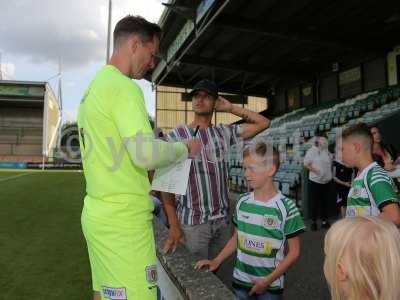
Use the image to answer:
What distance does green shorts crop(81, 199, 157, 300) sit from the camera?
168cm

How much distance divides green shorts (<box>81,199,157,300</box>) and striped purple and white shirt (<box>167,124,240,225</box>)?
102 cm

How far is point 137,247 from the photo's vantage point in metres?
1.70

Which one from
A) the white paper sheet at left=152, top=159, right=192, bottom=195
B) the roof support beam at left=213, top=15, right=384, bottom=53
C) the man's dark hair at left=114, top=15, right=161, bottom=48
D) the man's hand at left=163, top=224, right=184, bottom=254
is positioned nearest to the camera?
the man's dark hair at left=114, top=15, right=161, bottom=48

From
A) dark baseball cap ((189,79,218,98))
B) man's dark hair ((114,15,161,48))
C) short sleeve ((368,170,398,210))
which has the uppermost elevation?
man's dark hair ((114,15,161,48))

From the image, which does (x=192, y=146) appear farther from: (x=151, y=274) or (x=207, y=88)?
(x=207, y=88)

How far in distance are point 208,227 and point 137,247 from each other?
3.64ft

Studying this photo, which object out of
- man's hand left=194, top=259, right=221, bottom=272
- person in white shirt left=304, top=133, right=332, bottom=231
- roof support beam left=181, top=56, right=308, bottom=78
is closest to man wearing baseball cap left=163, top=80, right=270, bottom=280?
man's hand left=194, top=259, right=221, bottom=272

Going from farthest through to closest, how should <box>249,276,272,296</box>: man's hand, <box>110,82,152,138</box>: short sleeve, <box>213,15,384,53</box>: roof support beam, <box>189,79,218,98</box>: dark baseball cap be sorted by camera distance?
1. <box>213,15,384,53</box>: roof support beam
2. <box>189,79,218,98</box>: dark baseball cap
3. <box>249,276,272,296</box>: man's hand
4. <box>110,82,152,138</box>: short sleeve

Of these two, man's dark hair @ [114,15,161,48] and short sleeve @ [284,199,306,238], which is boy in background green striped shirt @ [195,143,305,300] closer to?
short sleeve @ [284,199,306,238]

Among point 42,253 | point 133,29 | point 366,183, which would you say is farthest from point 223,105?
point 42,253

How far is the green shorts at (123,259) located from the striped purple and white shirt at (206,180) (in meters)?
1.02

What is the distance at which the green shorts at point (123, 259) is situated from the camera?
168 centimetres

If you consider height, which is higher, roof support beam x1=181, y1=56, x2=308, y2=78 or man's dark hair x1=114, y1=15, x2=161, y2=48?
roof support beam x1=181, y1=56, x2=308, y2=78

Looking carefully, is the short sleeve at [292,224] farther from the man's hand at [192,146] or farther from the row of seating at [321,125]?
the row of seating at [321,125]
